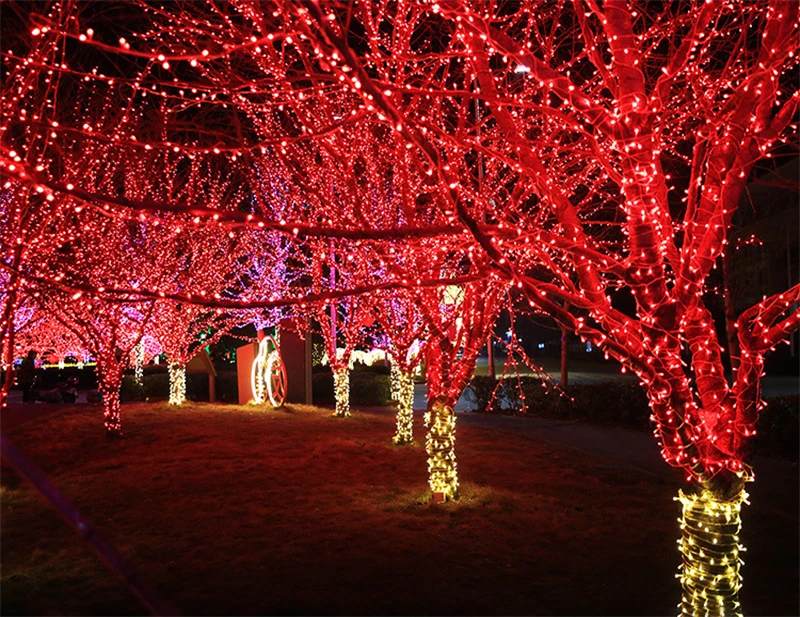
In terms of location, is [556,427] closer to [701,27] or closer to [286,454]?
[286,454]

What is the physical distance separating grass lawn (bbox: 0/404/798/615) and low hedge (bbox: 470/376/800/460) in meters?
1.84

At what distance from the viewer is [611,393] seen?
14500mm

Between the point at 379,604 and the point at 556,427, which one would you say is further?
the point at 556,427

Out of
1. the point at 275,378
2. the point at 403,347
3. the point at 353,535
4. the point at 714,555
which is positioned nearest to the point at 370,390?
the point at 275,378

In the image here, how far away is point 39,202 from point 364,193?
6241 mm

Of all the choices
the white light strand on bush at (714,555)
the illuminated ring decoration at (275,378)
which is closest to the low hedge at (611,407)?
the illuminated ring decoration at (275,378)

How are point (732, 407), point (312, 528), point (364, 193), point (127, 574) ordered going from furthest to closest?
point (364, 193) < point (312, 528) < point (732, 407) < point (127, 574)

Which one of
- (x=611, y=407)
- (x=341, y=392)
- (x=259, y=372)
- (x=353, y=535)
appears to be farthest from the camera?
(x=259, y=372)

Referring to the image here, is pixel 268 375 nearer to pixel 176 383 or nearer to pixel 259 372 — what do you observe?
pixel 259 372

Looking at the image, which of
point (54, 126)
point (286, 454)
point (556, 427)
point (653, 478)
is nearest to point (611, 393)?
point (556, 427)

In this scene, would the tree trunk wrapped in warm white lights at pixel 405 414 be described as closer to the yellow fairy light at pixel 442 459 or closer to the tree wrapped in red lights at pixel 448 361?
the tree wrapped in red lights at pixel 448 361

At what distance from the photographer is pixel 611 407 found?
1445cm

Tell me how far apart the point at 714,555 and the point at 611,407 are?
436 inches

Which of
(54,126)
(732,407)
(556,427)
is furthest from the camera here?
(556,427)
